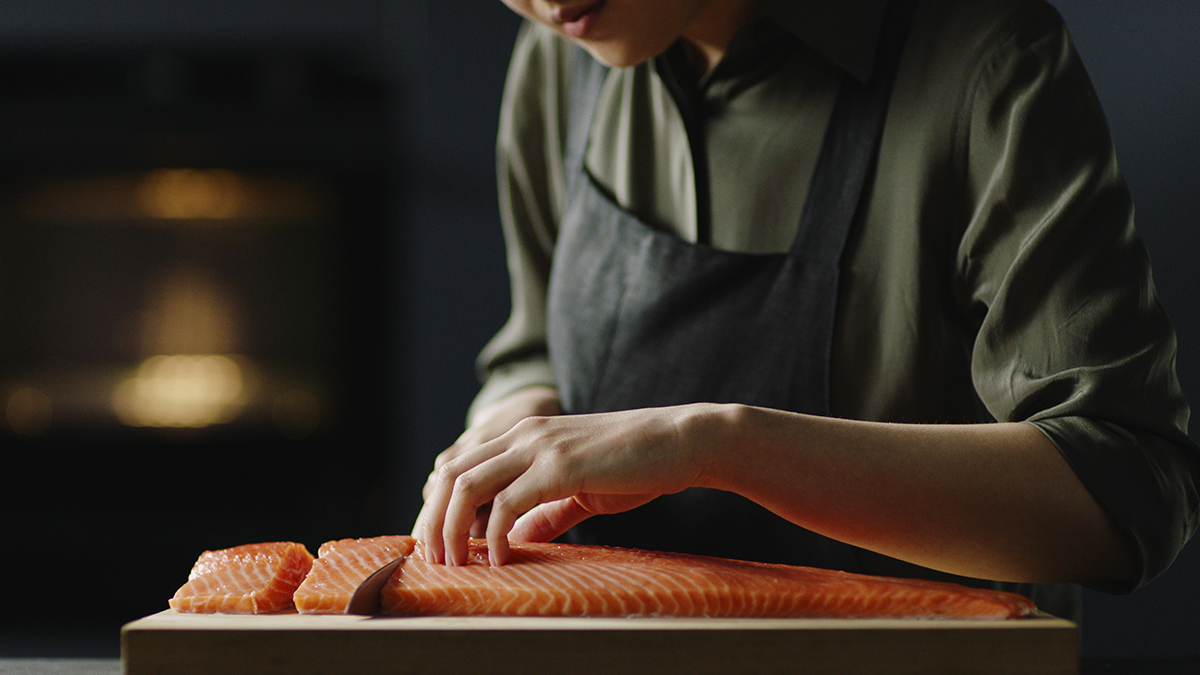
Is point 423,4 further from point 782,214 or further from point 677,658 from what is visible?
point 677,658

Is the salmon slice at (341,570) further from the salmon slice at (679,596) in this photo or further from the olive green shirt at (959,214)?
the olive green shirt at (959,214)

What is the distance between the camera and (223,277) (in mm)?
2418

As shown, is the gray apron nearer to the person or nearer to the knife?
the person

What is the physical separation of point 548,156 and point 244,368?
141 cm

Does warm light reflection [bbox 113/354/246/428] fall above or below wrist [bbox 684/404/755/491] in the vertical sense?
below

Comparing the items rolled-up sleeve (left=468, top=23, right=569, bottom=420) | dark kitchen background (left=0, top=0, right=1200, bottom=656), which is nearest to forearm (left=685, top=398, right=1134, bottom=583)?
rolled-up sleeve (left=468, top=23, right=569, bottom=420)

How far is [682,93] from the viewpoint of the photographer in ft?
3.53

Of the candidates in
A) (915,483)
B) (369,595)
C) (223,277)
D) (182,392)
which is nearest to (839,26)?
(915,483)

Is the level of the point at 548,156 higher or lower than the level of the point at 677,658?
higher

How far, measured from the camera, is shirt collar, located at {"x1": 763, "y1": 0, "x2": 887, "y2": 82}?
36.6 inches

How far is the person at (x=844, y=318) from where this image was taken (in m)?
0.73

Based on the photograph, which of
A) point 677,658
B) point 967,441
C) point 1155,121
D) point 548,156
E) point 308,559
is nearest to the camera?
point 677,658

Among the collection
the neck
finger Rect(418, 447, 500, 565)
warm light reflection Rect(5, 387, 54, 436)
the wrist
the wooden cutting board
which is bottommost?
warm light reflection Rect(5, 387, 54, 436)

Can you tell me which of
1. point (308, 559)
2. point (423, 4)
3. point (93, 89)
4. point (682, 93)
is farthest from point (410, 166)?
point (308, 559)
